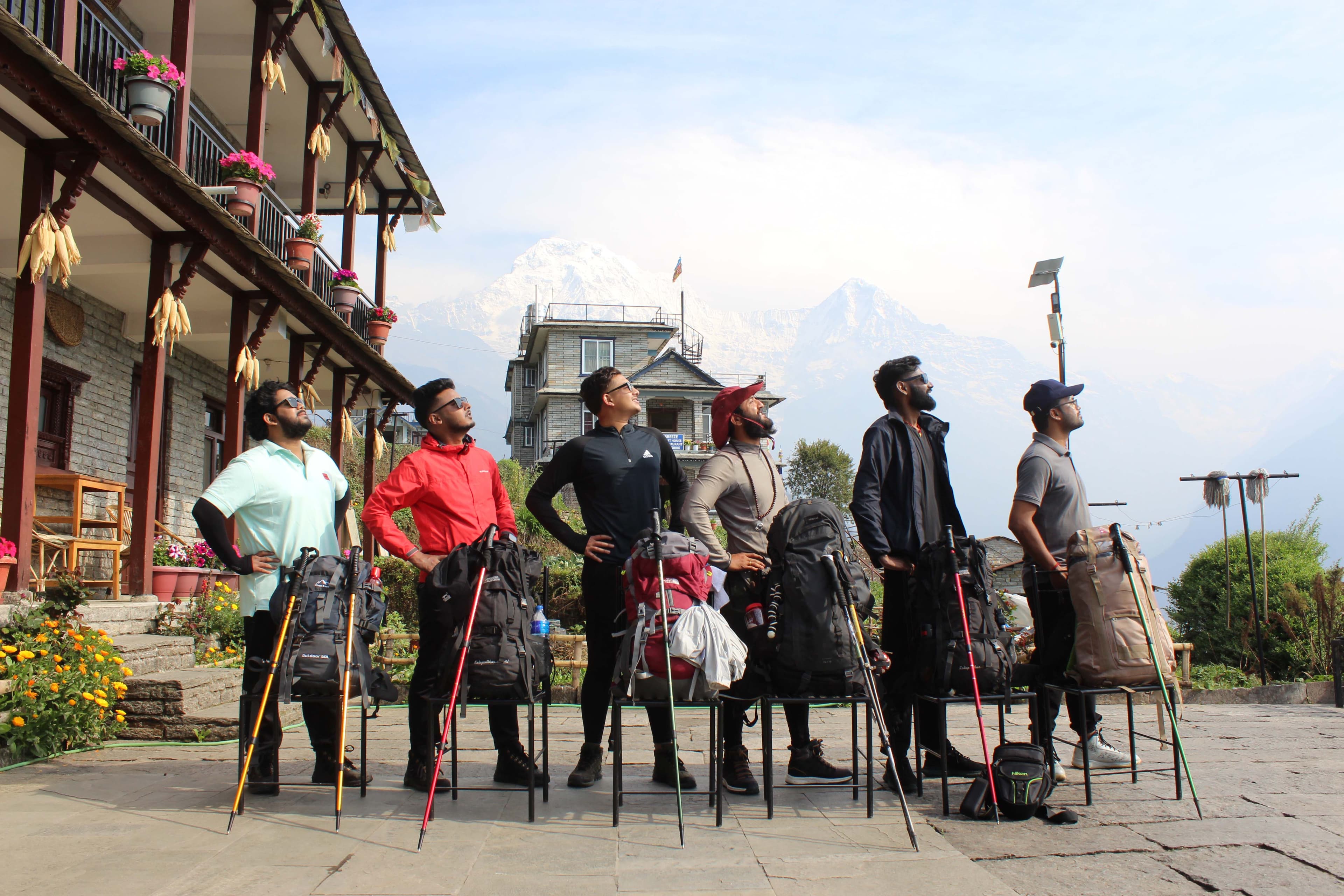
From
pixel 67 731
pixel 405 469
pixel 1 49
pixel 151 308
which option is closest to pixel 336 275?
pixel 151 308

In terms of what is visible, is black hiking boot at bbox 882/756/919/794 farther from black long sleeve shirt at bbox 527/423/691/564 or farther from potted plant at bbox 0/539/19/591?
potted plant at bbox 0/539/19/591

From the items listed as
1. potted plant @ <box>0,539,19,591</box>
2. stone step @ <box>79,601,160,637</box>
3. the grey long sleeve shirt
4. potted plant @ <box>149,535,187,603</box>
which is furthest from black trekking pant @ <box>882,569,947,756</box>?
potted plant @ <box>149,535,187,603</box>

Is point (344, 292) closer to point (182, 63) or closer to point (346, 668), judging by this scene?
point (182, 63)

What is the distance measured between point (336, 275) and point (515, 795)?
37.2 feet

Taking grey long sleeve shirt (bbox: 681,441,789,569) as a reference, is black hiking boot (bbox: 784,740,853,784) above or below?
below

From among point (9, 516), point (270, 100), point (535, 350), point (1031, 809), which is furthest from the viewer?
point (535, 350)

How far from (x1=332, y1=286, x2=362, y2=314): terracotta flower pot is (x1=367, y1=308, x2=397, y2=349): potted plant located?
1.05m

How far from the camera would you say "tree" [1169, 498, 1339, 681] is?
14.4 m

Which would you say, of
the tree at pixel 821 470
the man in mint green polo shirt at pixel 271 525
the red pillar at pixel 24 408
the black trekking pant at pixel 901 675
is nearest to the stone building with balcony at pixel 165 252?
the red pillar at pixel 24 408

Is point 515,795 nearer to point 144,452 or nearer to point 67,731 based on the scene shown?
point 67,731

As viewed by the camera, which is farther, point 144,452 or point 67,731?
point 144,452

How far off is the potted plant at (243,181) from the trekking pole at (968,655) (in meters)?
8.80

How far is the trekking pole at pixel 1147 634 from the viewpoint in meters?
4.14

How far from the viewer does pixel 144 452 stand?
8.77 m
